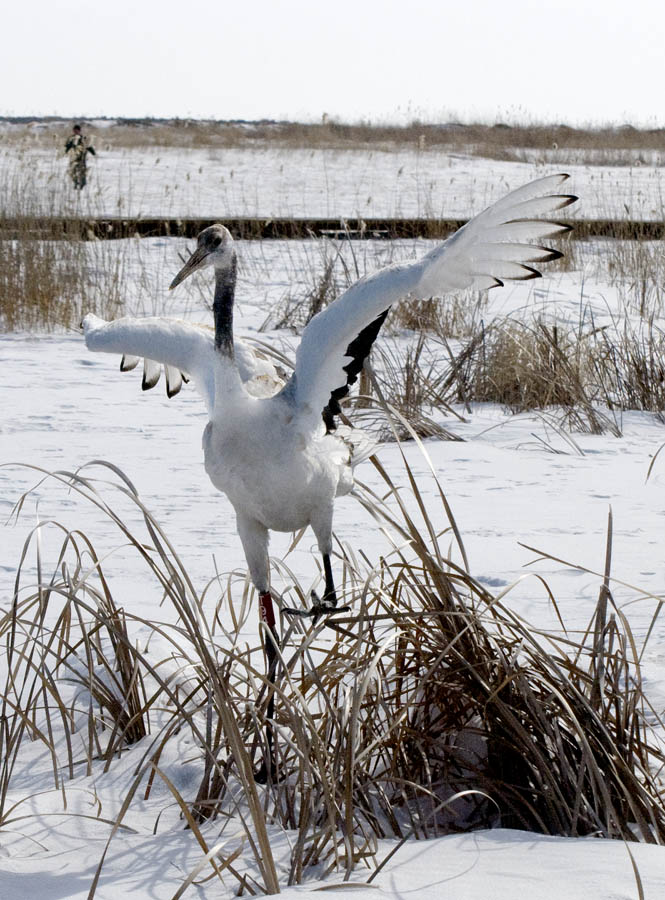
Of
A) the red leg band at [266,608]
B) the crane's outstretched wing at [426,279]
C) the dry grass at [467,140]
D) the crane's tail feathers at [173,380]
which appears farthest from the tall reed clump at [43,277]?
the dry grass at [467,140]

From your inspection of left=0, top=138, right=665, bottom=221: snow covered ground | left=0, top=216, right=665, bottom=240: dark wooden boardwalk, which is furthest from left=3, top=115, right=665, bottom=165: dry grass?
left=0, top=216, right=665, bottom=240: dark wooden boardwalk

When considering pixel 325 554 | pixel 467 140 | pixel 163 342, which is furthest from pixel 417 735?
pixel 467 140

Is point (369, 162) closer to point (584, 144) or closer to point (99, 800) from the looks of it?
point (584, 144)

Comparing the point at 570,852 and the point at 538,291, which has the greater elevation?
the point at 538,291

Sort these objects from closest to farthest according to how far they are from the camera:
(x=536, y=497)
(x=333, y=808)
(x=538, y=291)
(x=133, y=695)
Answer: (x=333, y=808) → (x=133, y=695) → (x=536, y=497) → (x=538, y=291)

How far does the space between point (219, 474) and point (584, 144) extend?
27.6 metres

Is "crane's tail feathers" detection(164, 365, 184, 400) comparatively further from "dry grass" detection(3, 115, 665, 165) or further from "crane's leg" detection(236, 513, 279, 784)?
"dry grass" detection(3, 115, 665, 165)

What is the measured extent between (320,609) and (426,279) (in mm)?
792

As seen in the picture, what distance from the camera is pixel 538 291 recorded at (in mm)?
10164

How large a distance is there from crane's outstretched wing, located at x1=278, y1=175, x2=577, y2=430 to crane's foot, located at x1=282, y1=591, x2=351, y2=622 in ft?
1.35

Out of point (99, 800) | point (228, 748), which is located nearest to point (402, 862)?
point (228, 748)

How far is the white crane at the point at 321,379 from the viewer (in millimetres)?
2375

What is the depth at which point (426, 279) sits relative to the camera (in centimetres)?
242

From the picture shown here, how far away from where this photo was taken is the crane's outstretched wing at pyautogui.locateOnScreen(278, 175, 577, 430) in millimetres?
2361
